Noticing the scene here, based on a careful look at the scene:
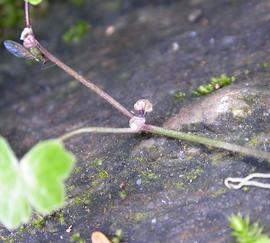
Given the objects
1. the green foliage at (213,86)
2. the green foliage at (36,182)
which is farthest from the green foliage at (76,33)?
the green foliage at (36,182)

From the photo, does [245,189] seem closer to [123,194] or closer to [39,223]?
[123,194]

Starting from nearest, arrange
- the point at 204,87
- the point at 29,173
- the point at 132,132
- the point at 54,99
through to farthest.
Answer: the point at 29,173 → the point at 132,132 → the point at 204,87 → the point at 54,99

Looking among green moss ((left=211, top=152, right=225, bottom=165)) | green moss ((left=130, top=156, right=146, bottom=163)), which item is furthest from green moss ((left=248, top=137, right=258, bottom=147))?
green moss ((left=130, top=156, right=146, bottom=163))

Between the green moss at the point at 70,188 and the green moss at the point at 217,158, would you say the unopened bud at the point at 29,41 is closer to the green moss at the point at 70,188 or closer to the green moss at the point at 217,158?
the green moss at the point at 70,188

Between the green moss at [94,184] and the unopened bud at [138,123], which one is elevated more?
the unopened bud at [138,123]

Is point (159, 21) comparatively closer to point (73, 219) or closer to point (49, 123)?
point (49, 123)

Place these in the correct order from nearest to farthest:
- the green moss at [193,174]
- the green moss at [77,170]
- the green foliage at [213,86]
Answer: the green moss at [193,174], the green moss at [77,170], the green foliage at [213,86]

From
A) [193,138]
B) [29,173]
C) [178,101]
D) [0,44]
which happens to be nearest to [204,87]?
[178,101]
